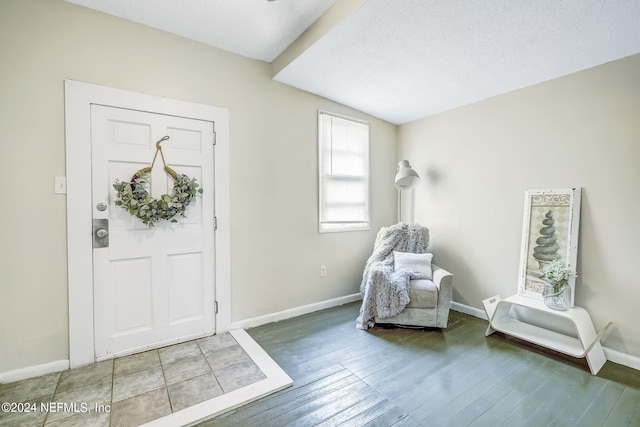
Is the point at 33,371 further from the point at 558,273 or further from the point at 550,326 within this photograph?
the point at 550,326

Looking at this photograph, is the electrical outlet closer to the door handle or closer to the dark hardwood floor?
the dark hardwood floor

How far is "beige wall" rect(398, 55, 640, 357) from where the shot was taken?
203 cm

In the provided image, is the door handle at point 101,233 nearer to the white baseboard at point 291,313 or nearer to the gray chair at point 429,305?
the white baseboard at point 291,313

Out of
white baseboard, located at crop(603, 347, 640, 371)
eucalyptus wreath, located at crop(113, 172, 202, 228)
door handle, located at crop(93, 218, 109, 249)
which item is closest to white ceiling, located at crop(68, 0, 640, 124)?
eucalyptus wreath, located at crop(113, 172, 202, 228)

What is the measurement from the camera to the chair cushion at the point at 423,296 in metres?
2.51

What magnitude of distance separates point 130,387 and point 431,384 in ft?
6.25

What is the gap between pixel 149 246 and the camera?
7.16ft

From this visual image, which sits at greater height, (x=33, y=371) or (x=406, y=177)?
(x=406, y=177)

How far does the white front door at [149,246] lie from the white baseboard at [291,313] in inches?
11.2

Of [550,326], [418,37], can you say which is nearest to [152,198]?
[418,37]

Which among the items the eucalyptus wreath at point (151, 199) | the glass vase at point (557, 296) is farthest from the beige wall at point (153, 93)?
the glass vase at point (557, 296)

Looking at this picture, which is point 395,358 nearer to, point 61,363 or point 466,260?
point 466,260

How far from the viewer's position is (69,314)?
1.92 meters

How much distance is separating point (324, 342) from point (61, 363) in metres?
1.86
